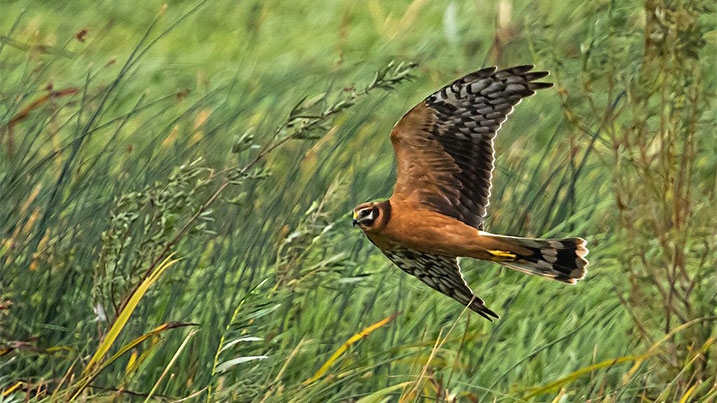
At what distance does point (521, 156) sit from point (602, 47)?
666mm

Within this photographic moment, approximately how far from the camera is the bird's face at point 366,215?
2.98 meters

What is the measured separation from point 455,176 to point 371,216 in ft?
0.75

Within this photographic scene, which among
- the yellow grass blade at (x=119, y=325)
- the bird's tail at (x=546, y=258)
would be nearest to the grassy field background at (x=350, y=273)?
the yellow grass blade at (x=119, y=325)

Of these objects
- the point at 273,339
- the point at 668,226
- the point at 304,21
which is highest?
the point at 668,226

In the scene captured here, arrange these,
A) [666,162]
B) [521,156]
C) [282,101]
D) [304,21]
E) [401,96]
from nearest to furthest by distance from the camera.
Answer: [666,162], [521,156], [282,101], [401,96], [304,21]

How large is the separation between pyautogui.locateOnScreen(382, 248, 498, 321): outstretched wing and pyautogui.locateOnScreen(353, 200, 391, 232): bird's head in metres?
0.14

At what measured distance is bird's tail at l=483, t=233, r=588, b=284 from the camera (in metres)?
3.05

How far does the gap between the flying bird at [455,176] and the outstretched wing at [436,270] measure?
0.18 feet

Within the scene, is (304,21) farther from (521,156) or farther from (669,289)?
(669,289)

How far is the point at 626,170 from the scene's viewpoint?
3693mm

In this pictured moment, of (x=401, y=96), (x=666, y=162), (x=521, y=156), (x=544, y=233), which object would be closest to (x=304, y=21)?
(x=401, y=96)

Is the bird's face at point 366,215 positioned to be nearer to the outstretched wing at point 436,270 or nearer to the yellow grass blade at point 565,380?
the outstretched wing at point 436,270

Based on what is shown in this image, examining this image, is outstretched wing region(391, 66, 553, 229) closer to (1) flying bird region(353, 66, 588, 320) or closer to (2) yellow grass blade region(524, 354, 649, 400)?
(1) flying bird region(353, 66, 588, 320)

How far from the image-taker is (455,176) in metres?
3.10
